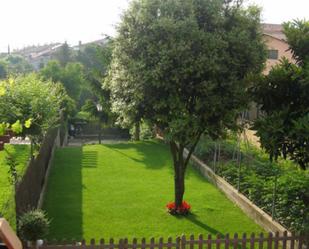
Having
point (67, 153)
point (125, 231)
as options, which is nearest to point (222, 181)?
point (125, 231)

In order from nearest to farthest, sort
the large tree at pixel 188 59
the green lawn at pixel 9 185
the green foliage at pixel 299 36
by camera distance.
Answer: the green foliage at pixel 299 36, the green lawn at pixel 9 185, the large tree at pixel 188 59

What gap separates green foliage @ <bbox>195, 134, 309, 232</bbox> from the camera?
29.7ft

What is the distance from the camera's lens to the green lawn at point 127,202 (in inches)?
371

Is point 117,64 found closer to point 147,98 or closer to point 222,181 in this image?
point 147,98

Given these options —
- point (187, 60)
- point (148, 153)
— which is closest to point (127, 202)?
point (187, 60)

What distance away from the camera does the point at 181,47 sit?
827cm

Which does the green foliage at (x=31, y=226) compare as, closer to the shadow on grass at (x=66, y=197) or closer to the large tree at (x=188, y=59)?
the shadow on grass at (x=66, y=197)

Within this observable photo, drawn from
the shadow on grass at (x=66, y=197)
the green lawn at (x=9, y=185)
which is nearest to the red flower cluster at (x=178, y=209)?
the shadow on grass at (x=66, y=197)

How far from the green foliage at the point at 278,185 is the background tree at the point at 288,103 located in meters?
2.14

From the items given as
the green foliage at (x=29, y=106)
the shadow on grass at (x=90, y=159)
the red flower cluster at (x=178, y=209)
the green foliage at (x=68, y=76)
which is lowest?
the red flower cluster at (x=178, y=209)

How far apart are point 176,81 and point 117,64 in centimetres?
160

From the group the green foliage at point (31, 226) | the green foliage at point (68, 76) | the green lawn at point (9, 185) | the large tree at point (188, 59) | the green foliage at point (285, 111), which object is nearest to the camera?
the green foliage at point (285, 111)

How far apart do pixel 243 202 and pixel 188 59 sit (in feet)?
14.8

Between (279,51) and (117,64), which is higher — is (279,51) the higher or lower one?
the higher one
